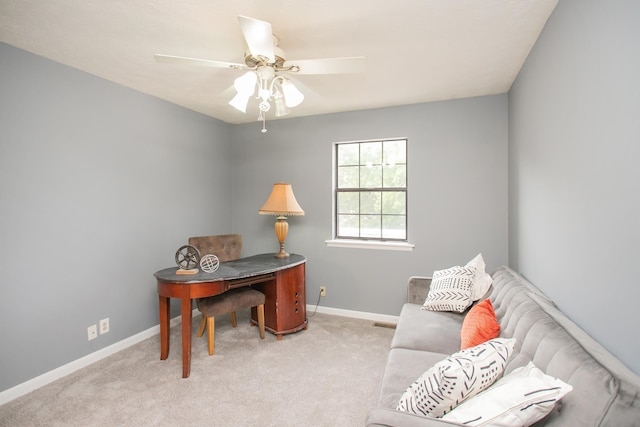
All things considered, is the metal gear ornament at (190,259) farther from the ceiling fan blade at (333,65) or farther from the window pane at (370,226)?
the window pane at (370,226)

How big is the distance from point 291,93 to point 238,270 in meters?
1.60

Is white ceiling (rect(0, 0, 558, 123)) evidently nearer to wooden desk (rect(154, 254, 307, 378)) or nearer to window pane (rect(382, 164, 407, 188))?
window pane (rect(382, 164, 407, 188))

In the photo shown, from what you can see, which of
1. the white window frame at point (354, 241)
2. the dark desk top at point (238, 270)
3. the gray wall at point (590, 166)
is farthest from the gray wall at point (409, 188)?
the gray wall at point (590, 166)

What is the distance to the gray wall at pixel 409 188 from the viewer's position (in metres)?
3.23

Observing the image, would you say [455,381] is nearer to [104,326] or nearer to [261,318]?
[261,318]

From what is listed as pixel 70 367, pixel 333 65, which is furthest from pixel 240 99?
pixel 70 367

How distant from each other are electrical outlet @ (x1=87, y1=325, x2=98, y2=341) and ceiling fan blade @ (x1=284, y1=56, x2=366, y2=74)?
8.60 feet

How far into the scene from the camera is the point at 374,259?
3654mm

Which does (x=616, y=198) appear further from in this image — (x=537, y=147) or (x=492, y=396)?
(x=537, y=147)

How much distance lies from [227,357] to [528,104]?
3.10 m

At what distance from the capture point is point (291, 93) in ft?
6.58

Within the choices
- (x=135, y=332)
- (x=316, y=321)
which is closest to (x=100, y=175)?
(x=135, y=332)

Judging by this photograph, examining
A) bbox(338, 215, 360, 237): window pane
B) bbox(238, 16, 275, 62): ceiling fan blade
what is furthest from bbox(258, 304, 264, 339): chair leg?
bbox(238, 16, 275, 62): ceiling fan blade

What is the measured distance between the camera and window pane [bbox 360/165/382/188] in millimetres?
3744
